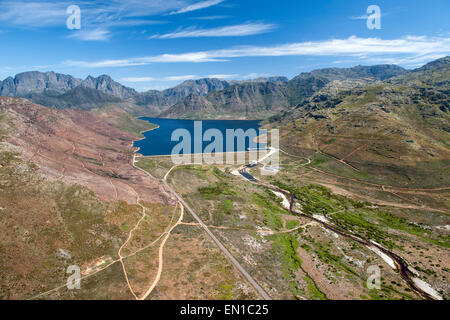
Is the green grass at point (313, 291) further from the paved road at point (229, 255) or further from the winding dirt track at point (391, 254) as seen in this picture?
the winding dirt track at point (391, 254)

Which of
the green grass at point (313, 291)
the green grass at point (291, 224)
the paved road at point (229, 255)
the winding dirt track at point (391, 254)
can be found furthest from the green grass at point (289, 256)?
the winding dirt track at point (391, 254)

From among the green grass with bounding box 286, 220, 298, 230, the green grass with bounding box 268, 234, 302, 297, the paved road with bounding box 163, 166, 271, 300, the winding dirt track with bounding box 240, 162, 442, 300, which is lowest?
the winding dirt track with bounding box 240, 162, 442, 300

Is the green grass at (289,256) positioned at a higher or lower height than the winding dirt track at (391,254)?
higher

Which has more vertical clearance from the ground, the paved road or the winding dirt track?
the paved road

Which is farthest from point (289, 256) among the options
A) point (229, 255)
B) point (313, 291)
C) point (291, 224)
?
point (291, 224)

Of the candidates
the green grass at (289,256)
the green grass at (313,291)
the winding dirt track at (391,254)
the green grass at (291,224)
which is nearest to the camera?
the green grass at (313,291)

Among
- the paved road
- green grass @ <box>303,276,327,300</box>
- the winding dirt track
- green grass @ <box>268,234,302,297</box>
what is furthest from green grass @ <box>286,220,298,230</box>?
the paved road

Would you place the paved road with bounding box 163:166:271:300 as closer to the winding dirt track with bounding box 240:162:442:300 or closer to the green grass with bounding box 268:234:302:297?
the green grass with bounding box 268:234:302:297

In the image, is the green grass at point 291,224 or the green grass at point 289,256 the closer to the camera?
the green grass at point 289,256

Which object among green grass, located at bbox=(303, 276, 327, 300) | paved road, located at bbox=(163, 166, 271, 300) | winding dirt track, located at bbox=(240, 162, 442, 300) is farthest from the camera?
winding dirt track, located at bbox=(240, 162, 442, 300)

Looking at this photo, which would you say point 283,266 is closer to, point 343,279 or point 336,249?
point 343,279
